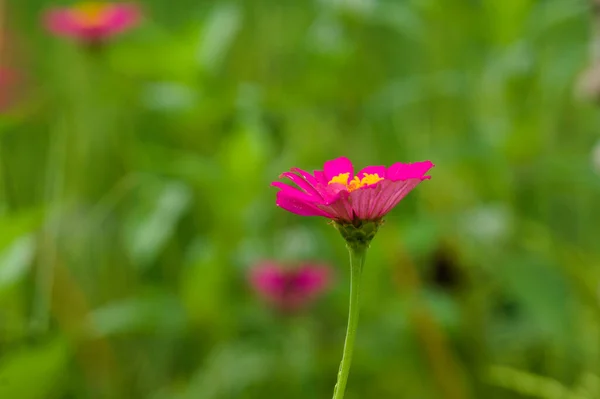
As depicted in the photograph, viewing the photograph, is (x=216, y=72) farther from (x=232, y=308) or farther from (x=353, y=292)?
(x=353, y=292)

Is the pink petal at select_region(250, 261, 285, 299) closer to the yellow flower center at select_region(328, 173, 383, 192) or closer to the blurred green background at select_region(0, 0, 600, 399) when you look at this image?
the blurred green background at select_region(0, 0, 600, 399)

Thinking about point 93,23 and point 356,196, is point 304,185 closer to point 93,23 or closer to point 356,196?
point 356,196

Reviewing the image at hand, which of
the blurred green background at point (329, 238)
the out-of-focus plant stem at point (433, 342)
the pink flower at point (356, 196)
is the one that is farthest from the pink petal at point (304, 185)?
the out-of-focus plant stem at point (433, 342)

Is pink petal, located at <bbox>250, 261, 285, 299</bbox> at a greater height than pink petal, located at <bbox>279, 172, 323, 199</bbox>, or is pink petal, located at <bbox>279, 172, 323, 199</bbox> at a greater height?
pink petal, located at <bbox>250, 261, 285, 299</bbox>

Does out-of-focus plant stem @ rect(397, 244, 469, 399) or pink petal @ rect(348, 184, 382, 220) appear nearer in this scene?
pink petal @ rect(348, 184, 382, 220)

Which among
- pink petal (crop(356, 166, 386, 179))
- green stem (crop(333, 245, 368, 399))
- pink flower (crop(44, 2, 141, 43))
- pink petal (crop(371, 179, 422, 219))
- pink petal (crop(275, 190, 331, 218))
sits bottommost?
green stem (crop(333, 245, 368, 399))

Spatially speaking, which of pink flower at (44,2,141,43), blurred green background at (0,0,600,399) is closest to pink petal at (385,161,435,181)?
blurred green background at (0,0,600,399)
